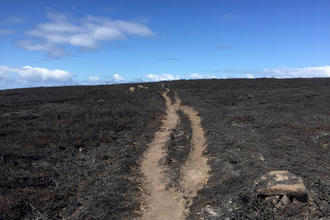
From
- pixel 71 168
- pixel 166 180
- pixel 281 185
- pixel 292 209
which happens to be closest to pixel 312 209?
pixel 292 209

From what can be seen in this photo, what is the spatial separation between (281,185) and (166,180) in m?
3.60

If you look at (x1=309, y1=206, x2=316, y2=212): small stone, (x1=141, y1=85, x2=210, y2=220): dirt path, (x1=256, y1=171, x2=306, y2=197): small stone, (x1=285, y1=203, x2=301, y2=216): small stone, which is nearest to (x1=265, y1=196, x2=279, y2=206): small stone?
(x1=256, y1=171, x2=306, y2=197): small stone

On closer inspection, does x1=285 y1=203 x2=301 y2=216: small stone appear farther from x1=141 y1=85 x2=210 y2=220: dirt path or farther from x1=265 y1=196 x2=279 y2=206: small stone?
x1=141 y1=85 x2=210 y2=220: dirt path

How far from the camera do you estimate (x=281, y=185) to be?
17.4 feet

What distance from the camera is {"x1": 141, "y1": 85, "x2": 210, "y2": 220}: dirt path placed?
19.5 feet

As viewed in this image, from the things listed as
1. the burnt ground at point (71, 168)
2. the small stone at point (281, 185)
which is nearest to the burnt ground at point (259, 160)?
the small stone at point (281, 185)

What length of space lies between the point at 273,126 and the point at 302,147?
3.33 meters

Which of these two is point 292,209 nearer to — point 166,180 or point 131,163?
point 166,180

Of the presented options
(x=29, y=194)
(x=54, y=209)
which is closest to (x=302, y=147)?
(x=54, y=209)

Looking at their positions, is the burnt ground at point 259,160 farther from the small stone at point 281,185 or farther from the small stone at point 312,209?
the small stone at point 281,185

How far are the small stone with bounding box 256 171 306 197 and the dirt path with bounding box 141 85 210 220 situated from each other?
2.04 m

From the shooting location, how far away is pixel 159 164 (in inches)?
345

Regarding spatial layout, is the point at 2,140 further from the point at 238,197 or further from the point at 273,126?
the point at 273,126

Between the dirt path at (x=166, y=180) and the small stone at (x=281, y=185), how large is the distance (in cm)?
204
